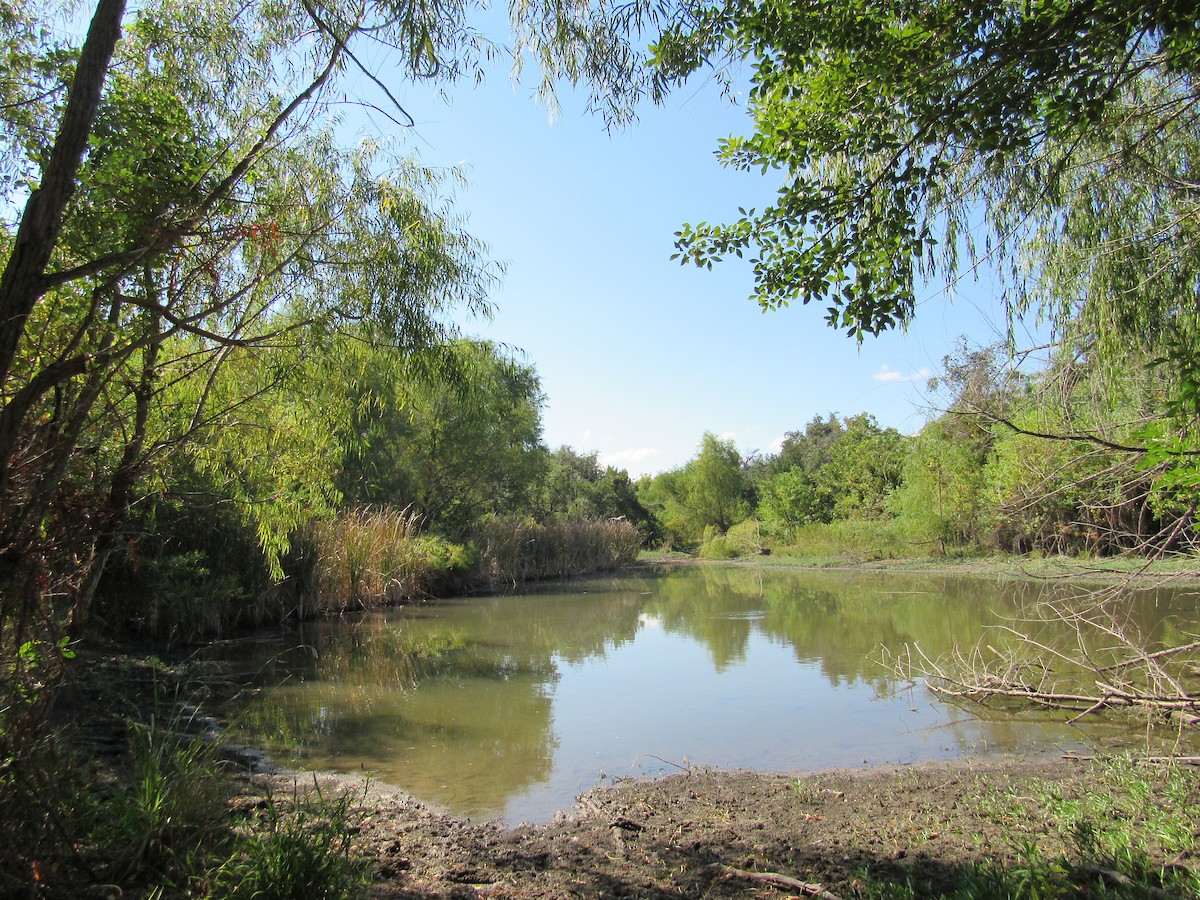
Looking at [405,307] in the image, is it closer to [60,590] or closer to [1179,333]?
[60,590]

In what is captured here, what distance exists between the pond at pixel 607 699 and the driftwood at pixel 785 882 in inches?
65.3

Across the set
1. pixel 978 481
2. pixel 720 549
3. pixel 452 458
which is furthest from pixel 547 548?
pixel 978 481

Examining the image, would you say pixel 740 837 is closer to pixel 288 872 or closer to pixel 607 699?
pixel 288 872

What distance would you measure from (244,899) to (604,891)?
4.59 feet

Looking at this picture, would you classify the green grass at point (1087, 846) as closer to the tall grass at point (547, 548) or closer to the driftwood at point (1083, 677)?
the driftwood at point (1083, 677)

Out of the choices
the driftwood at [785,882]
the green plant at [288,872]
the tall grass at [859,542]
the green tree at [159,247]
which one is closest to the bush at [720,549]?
the tall grass at [859,542]

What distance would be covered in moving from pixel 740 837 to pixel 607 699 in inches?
159

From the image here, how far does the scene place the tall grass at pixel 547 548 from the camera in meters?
20.0

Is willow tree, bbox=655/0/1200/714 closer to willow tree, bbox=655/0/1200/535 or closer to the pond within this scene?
willow tree, bbox=655/0/1200/535

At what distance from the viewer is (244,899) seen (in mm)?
2354

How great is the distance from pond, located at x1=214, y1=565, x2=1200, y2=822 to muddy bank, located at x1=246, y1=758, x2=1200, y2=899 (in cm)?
59

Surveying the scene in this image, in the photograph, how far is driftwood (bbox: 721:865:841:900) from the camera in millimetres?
2744

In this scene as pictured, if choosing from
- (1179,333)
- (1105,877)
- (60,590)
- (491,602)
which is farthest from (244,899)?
(491,602)

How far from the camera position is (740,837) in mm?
3586
